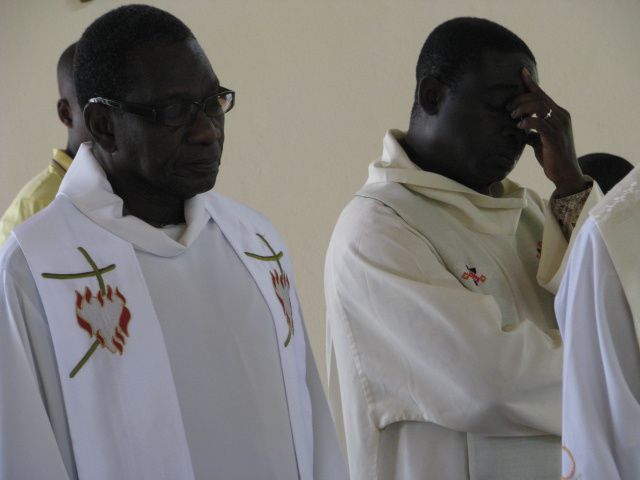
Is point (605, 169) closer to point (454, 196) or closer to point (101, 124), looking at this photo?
point (454, 196)

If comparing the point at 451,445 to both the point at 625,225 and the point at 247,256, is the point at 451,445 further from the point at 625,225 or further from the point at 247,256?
the point at 625,225

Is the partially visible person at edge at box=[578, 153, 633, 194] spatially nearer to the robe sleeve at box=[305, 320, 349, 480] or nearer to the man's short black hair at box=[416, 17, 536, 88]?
the man's short black hair at box=[416, 17, 536, 88]

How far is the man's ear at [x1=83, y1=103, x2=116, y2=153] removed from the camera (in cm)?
259

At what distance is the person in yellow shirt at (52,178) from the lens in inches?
140

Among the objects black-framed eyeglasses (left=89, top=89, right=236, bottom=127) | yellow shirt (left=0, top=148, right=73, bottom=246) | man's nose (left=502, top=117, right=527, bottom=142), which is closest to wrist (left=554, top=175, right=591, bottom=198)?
man's nose (left=502, top=117, right=527, bottom=142)

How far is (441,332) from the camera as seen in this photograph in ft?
10.3

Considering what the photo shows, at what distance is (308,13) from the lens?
6137 millimetres

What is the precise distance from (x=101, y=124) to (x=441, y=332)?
1.15 meters

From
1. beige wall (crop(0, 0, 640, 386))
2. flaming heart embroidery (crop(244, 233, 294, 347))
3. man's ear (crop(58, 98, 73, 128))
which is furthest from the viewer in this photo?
beige wall (crop(0, 0, 640, 386))

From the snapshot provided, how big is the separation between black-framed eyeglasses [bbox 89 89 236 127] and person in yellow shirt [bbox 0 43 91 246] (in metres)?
1.02

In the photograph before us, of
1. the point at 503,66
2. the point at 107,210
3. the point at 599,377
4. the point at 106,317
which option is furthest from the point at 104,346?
the point at 503,66

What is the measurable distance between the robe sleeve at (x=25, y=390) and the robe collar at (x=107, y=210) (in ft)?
0.77

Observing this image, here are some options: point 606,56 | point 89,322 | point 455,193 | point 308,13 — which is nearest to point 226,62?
point 308,13

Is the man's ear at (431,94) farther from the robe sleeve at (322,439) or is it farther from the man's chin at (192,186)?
the man's chin at (192,186)
